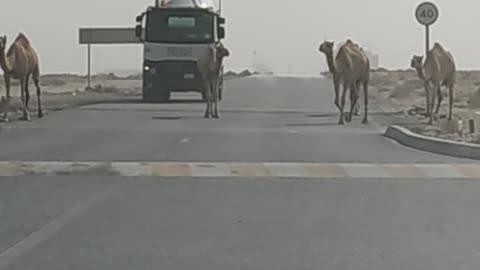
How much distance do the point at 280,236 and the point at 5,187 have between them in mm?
4838

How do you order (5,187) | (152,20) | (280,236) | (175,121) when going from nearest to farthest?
(280,236) → (5,187) → (175,121) → (152,20)

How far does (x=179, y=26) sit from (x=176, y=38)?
0.40 m

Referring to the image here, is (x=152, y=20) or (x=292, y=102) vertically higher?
(x=152, y=20)

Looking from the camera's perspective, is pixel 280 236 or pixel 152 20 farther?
pixel 152 20

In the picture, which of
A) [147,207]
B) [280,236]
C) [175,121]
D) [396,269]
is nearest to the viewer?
[396,269]

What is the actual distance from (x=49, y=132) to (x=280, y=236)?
13623mm

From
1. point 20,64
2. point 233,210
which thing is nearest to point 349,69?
point 20,64

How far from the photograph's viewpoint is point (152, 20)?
37594mm

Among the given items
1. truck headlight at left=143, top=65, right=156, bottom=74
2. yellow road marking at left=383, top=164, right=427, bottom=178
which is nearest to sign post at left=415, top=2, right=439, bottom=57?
yellow road marking at left=383, top=164, right=427, bottom=178

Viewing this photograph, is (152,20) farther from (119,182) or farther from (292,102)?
(119,182)

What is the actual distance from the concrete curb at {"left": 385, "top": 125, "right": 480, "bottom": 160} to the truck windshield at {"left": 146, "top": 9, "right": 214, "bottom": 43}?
15528 millimetres

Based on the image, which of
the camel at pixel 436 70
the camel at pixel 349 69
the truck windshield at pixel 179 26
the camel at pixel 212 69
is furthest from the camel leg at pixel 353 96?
the truck windshield at pixel 179 26

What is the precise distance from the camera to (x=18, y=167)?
1686 centimetres

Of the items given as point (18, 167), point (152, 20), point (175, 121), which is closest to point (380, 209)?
point (18, 167)
